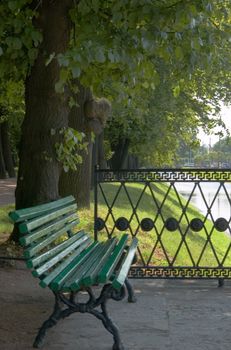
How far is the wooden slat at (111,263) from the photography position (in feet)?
14.6

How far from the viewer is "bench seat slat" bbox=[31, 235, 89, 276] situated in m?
4.69

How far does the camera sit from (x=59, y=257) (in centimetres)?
529

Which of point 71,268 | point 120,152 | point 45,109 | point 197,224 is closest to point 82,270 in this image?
point 71,268

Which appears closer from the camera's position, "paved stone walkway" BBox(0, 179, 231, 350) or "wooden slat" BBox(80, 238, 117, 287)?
"wooden slat" BBox(80, 238, 117, 287)

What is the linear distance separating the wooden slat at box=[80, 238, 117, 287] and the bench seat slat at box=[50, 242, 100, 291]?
13 centimetres

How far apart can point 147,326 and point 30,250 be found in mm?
1494

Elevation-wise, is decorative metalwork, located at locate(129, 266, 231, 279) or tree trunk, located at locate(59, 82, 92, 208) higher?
tree trunk, located at locate(59, 82, 92, 208)

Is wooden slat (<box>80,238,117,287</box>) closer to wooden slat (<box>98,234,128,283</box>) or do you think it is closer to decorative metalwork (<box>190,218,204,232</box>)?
wooden slat (<box>98,234,128,283</box>)

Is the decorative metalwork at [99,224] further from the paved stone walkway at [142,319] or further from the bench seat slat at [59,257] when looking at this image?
the bench seat slat at [59,257]

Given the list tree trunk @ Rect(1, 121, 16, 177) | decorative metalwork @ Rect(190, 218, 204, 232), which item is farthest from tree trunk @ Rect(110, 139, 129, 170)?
decorative metalwork @ Rect(190, 218, 204, 232)

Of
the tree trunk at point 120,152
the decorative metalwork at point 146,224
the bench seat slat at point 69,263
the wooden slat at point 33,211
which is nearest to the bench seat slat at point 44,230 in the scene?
the wooden slat at point 33,211

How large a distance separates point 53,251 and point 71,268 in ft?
0.86

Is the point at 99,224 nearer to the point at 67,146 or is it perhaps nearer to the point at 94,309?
the point at 67,146

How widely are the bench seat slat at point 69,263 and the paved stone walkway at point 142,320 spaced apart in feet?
1.91
